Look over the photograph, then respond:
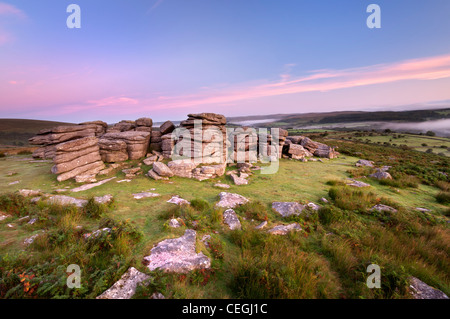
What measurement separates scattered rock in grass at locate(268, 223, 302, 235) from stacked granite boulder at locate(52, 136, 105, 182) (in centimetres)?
1297

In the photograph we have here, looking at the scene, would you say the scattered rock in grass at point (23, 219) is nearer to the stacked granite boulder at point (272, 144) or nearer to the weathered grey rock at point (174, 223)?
the weathered grey rock at point (174, 223)

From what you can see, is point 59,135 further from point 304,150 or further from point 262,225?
point 304,150

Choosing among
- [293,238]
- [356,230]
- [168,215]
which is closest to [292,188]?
[356,230]

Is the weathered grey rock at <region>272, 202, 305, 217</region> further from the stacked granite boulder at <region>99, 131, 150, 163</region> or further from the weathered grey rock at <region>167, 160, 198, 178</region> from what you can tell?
the stacked granite boulder at <region>99, 131, 150, 163</region>

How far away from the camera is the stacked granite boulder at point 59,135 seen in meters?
13.5

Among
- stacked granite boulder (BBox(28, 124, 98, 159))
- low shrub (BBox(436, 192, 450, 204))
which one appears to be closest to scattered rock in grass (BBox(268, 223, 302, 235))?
low shrub (BBox(436, 192, 450, 204))

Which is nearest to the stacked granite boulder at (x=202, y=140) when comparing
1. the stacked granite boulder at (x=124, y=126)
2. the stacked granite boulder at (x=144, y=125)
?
the stacked granite boulder at (x=144, y=125)

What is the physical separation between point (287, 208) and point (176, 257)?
551 centimetres

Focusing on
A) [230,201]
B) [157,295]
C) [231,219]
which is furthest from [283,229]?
[157,295]

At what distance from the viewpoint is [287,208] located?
26.5 ft

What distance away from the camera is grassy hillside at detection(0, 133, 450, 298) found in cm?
372

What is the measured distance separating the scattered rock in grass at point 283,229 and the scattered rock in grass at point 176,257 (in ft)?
8.93

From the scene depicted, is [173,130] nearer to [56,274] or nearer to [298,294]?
[56,274]

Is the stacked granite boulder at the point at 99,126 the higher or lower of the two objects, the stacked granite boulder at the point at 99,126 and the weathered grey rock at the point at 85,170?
the higher
